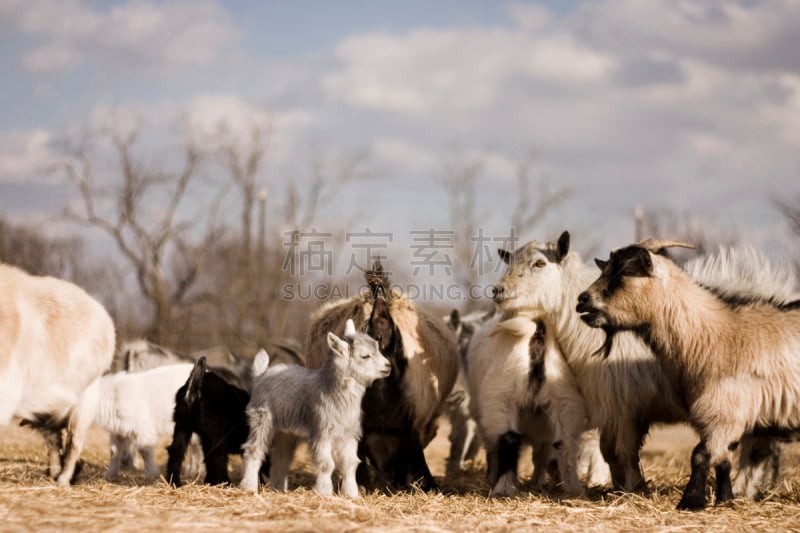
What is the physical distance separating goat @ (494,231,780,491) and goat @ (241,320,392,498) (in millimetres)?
1580

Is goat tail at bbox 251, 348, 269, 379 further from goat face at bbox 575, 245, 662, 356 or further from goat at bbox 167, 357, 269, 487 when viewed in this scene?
goat face at bbox 575, 245, 662, 356

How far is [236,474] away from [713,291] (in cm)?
538

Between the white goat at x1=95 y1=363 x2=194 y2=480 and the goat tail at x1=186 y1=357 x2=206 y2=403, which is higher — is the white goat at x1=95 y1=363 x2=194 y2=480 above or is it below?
below

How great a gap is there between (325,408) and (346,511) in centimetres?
143

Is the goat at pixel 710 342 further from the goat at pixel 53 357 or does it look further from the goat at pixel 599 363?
the goat at pixel 53 357

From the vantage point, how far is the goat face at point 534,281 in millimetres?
8055

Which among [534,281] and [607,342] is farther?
[534,281]

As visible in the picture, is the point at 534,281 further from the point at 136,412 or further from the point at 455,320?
Answer: the point at 455,320

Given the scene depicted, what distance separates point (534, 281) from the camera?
26.6ft

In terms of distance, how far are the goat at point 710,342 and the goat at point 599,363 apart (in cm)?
58

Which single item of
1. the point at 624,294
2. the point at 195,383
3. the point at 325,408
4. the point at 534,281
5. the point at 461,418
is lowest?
the point at 461,418

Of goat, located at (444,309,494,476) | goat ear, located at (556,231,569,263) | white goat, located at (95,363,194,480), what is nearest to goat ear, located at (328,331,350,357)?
goat ear, located at (556,231,569,263)

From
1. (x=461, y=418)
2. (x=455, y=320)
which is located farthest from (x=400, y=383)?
(x=455, y=320)

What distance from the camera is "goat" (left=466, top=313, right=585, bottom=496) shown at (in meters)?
7.70
